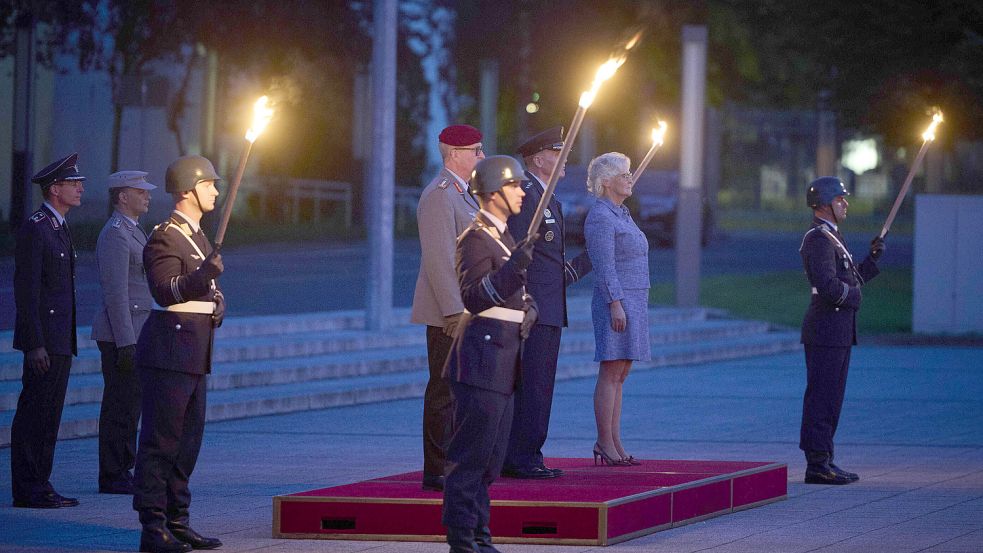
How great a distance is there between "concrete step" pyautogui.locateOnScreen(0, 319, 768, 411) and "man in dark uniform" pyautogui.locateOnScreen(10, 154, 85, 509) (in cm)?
345

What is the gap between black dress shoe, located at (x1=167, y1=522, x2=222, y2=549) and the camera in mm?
8531

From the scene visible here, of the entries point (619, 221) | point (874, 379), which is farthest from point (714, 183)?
point (619, 221)

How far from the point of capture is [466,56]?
153 ft

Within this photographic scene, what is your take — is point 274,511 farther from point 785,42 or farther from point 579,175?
point 579,175

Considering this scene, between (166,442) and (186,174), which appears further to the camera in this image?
(186,174)

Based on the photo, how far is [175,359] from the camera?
8445 mm

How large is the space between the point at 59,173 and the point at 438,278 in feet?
7.99

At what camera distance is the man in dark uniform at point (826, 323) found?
1113 cm

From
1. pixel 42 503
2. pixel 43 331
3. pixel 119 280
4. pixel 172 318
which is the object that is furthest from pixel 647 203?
pixel 172 318

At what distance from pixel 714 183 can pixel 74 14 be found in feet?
86.1

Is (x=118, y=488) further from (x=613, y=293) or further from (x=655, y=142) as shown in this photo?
(x=655, y=142)

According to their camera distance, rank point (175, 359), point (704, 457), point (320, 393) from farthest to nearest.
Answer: point (320, 393) → point (704, 457) → point (175, 359)

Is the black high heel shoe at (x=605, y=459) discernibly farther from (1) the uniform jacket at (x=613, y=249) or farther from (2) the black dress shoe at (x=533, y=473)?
(1) the uniform jacket at (x=613, y=249)

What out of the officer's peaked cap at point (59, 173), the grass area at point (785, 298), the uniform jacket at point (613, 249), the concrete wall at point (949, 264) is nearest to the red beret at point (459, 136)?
the uniform jacket at point (613, 249)
